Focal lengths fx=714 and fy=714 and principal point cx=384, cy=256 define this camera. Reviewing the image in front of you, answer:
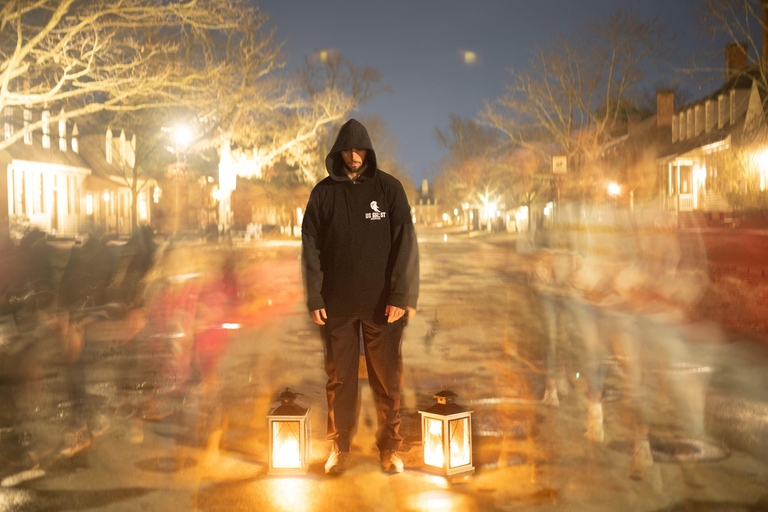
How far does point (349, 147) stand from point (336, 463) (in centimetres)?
192

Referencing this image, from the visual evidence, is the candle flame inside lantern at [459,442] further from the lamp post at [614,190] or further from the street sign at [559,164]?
the lamp post at [614,190]

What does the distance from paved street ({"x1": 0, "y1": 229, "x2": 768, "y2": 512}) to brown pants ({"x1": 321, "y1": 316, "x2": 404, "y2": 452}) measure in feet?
0.79

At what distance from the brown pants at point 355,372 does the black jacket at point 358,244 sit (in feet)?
0.38

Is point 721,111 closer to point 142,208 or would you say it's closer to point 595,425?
point 142,208

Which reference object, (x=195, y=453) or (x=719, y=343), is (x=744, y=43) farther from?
(x=195, y=453)

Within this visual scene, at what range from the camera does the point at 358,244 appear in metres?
4.38

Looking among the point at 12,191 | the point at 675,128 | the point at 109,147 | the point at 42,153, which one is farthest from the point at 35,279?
the point at 675,128

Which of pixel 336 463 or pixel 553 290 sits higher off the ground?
pixel 553 290

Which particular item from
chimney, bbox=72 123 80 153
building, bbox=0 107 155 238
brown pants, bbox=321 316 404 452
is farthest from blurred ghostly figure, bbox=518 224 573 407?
chimney, bbox=72 123 80 153

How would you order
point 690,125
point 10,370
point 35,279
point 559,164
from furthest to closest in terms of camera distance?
point 690,125
point 559,164
point 35,279
point 10,370

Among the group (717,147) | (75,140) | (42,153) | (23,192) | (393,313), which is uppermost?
(75,140)

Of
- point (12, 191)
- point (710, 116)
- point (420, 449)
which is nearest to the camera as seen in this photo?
point (420, 449)

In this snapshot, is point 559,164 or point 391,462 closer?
point 391,462

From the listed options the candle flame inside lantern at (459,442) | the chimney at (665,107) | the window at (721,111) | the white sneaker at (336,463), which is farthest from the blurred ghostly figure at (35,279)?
the chimney at (665,107)
